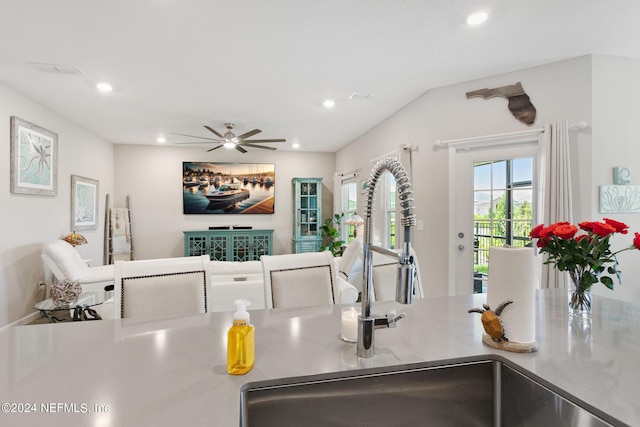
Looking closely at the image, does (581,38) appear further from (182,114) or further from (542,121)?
(182,114)

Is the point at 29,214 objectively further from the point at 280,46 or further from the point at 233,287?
the point at 280,46

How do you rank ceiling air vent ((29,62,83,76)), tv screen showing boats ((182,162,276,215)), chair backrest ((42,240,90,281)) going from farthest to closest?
1. tv screen showing boats ((182,162,276,215))
2. chair backrest ((42,240,90,281))
3. ceiling air vent ((29,62,83,76))

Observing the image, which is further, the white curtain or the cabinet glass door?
the cabinet glass door

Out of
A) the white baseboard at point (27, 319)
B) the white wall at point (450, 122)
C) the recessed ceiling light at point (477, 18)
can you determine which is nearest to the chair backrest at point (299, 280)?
the recessed ceiling light at point (477, 18)

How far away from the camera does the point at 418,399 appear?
88 cm

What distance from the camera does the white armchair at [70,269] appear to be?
3639 millimetres

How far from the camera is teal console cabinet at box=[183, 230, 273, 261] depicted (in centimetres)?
616

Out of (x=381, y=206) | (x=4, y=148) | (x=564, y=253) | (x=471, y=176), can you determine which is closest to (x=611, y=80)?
(x=471, y=176)

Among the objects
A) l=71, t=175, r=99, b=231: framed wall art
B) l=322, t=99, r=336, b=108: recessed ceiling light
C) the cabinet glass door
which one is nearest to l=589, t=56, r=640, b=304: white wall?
l=322, t=99, r=336, b=108: recessed ceiling light

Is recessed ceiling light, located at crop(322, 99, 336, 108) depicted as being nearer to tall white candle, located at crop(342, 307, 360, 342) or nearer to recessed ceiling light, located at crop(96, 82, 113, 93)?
recessed ceiling light, located at crop(96, 82, 113, 93)

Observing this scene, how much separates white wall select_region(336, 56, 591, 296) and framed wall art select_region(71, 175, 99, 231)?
14.9 ft

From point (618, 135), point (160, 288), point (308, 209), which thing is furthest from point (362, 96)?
point (308, 209)

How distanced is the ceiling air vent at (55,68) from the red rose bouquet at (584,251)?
12.6 ft

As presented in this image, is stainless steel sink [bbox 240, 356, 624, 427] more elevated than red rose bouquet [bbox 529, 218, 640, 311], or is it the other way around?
red rose bouquet [bbox 529, 218, 640, 311]
